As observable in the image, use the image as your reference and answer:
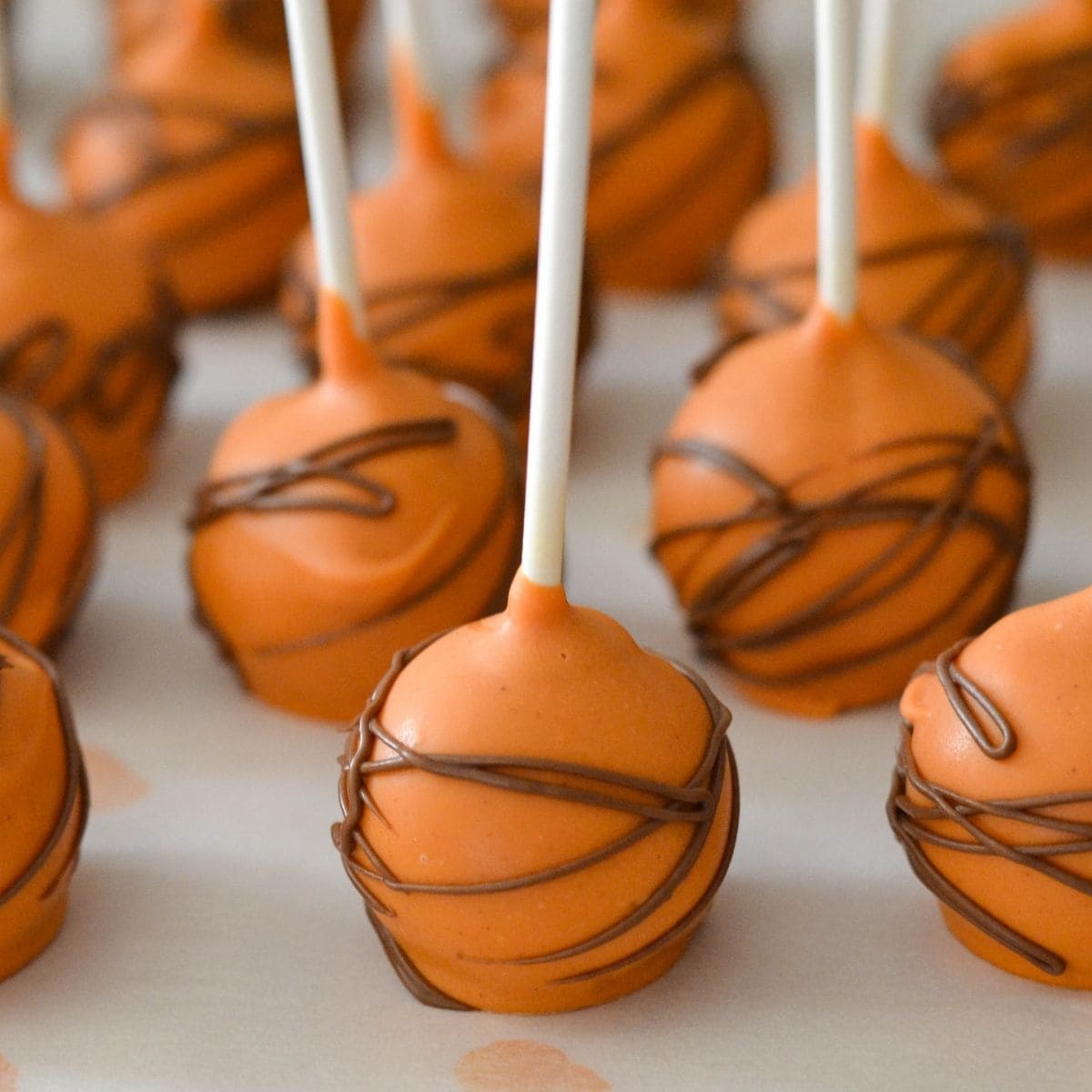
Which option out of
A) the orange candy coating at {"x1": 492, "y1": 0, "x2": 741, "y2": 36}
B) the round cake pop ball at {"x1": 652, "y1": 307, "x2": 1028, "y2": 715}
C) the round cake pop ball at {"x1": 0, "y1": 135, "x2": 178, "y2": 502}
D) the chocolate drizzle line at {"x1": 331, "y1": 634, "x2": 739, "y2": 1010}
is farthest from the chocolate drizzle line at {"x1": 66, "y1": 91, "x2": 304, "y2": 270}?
the chocolate drizzle line at {"x1": 331, "y1": 634, "x2": 739, "y2": 1010}

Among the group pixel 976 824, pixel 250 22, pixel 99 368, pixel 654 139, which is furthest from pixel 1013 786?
pixel 250 22

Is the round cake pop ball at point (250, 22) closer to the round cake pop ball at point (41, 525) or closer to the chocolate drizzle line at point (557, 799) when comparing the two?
the round cake pop ball at point (41, 525)

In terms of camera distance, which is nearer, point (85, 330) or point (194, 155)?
point (85, 330)

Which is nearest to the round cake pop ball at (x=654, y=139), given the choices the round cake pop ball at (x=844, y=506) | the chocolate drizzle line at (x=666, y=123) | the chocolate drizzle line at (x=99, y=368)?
the chocolate drizzle line at (x=666, y=123)

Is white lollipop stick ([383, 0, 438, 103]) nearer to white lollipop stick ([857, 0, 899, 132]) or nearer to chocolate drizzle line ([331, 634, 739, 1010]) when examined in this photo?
white lollipop stick ([857, 0, 899, 132])

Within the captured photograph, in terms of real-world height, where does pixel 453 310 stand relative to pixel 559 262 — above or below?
below

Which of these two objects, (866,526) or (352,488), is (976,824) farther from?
(352,488)

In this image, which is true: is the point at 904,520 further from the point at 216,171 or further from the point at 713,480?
the point at 216,171
